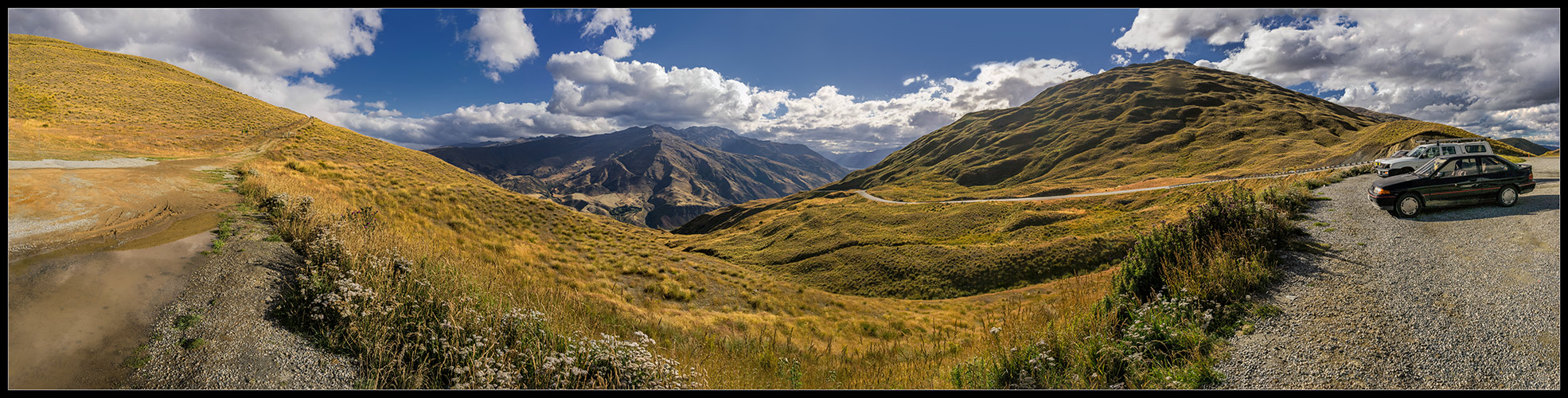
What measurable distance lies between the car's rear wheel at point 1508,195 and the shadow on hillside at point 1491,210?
4.1 inches

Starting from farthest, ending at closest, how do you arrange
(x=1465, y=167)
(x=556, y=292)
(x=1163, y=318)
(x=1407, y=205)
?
(x=1465, y=167) < (x=1407, y=205) < (x=556, y=292) < (x=1163, y=318)

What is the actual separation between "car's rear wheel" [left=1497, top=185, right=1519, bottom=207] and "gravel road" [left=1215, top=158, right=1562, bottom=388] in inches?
21.0

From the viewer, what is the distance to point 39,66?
4959 cm

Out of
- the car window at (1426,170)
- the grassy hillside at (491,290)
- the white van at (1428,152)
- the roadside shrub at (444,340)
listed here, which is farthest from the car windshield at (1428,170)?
the white van at (1428,152)

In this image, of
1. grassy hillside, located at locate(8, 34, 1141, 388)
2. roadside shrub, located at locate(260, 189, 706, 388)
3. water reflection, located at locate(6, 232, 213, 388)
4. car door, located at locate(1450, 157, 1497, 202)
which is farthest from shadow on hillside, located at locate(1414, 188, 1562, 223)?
water reflection, located at locate(6, 232, 213, 388)

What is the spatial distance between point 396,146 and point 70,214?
162ft

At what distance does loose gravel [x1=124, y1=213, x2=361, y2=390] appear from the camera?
3.84m

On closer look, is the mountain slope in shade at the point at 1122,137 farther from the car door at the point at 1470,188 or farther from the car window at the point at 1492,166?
the car door at the point at 1470,188

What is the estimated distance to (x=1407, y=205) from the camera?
31.1ft

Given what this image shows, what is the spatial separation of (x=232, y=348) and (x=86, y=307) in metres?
1.91

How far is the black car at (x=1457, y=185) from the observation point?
9242mm

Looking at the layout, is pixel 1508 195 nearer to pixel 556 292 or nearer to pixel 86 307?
pixel 556 292

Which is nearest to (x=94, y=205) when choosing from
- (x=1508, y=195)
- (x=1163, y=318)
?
(x=1163, y=318)

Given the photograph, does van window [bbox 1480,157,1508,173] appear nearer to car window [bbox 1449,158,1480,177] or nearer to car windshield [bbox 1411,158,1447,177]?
car window [bbox 1449,158,1480,177]
